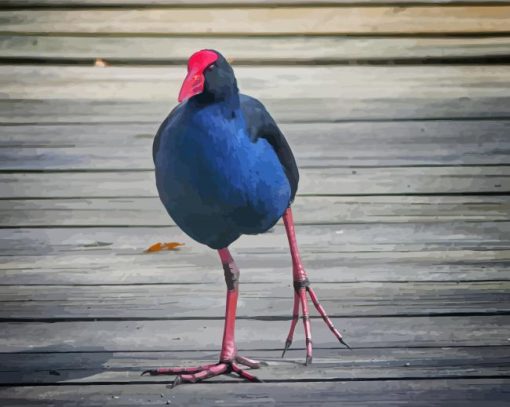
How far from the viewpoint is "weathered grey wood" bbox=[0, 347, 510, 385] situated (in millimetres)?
2754

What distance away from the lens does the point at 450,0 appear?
6.02m

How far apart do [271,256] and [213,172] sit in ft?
3.53

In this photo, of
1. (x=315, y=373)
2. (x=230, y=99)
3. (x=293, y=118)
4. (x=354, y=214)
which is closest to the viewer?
(x=230, y=99)

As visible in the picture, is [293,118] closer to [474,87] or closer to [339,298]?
[474,87]

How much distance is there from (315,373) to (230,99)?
0.69 meters

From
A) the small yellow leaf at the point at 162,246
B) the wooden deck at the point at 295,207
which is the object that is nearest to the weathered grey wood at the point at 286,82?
the wooden deck at the point at 295,207

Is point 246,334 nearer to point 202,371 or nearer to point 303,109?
point 202,371

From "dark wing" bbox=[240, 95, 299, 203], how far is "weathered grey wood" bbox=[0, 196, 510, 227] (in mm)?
1031

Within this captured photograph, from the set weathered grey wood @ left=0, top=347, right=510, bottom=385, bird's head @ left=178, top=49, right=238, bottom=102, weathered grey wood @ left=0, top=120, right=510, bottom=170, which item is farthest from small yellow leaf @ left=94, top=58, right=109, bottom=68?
bird's head @ left=178, top=49, right=238, bottom=102

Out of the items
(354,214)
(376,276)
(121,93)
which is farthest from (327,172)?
(121,93)

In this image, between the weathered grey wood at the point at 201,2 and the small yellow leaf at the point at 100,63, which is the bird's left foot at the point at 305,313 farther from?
the weathered grey wood at the point at 201,2

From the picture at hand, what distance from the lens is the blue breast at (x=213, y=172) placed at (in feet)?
8.29

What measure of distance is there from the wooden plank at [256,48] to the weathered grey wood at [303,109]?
0.54 meters

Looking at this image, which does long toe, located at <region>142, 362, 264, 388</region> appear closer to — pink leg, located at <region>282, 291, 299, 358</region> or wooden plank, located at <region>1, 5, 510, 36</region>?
pink leg, located at <region>282, 291, 299, 358</region>
